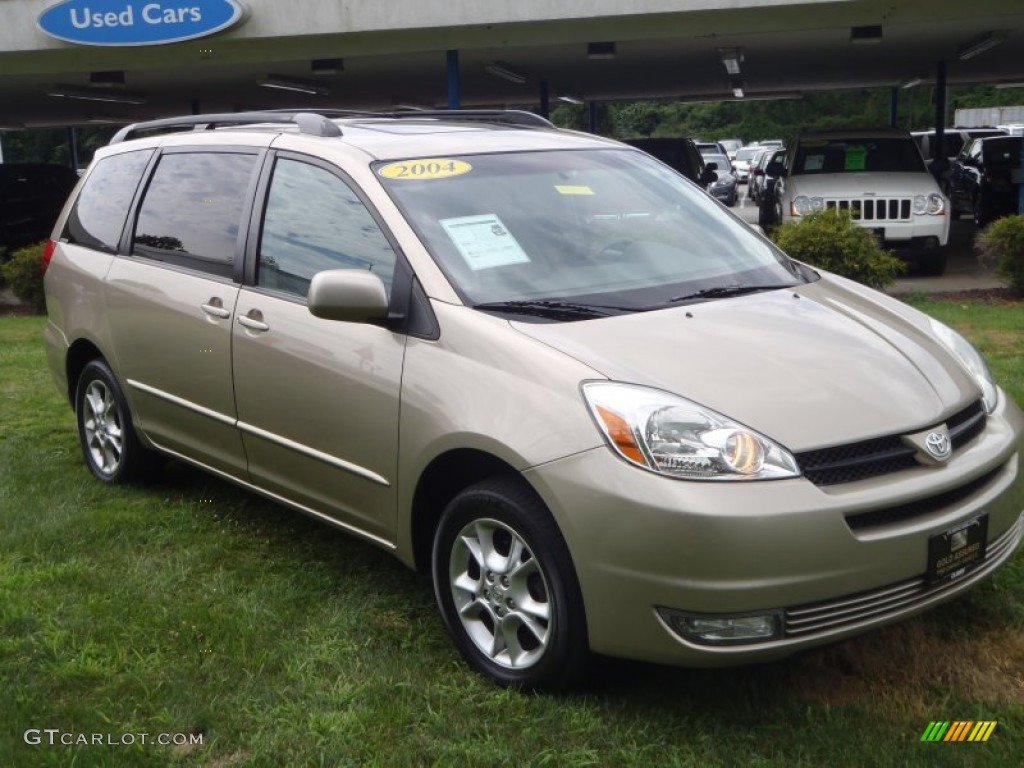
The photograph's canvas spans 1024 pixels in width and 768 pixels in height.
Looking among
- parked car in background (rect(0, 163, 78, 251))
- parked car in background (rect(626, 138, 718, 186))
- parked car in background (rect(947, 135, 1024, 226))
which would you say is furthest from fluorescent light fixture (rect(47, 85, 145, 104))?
parked car in background (rect(947, 135, 1024, 226))

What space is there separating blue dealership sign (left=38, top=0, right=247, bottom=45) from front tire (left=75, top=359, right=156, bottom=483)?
29.0ft

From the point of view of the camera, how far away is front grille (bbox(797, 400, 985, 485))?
9.91 feet

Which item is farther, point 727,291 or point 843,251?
point 843,251

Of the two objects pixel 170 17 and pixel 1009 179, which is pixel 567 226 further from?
pixel 1009 179

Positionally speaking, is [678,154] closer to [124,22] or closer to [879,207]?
[879,207]

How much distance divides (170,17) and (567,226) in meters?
11.0

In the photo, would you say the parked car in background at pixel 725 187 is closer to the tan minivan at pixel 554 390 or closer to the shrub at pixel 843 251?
the shrub at pixel 843 251

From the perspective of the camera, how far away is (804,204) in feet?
42.8

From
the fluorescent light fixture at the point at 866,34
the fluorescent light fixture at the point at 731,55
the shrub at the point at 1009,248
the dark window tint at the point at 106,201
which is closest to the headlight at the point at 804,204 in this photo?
the shrub at the point at 1009,248

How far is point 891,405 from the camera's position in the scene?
3232mm

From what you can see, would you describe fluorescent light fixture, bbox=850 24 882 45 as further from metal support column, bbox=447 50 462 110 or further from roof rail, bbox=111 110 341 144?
roof rail, bbox=111 110 341 144

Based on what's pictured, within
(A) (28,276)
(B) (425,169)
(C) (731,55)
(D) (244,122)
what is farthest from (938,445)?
(C) (731,55)

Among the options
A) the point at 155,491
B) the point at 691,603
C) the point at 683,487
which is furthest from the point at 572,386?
the point at 155,491

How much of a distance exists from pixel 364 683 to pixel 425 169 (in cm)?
A: 182
